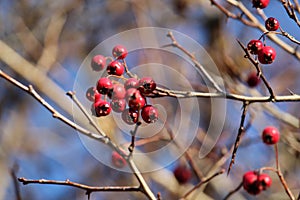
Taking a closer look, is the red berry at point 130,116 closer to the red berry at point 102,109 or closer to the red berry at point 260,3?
the red berry at point 102,109

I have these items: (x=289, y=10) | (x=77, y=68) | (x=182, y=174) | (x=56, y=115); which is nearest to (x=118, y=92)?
(x=56, y=115)

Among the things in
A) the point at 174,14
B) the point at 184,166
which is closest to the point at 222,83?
A: the point at 184,166

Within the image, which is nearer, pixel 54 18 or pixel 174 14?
pixel 54 18

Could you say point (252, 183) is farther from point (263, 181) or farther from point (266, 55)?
point (266, 55)

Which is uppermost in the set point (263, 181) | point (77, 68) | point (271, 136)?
point (77, 68)

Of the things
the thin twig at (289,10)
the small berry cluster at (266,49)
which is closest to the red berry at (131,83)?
the small berry cluster at (266,49)

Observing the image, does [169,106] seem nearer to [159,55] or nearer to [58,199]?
[159,55]

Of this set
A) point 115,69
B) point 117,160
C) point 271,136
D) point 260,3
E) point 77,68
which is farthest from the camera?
point 77,68
